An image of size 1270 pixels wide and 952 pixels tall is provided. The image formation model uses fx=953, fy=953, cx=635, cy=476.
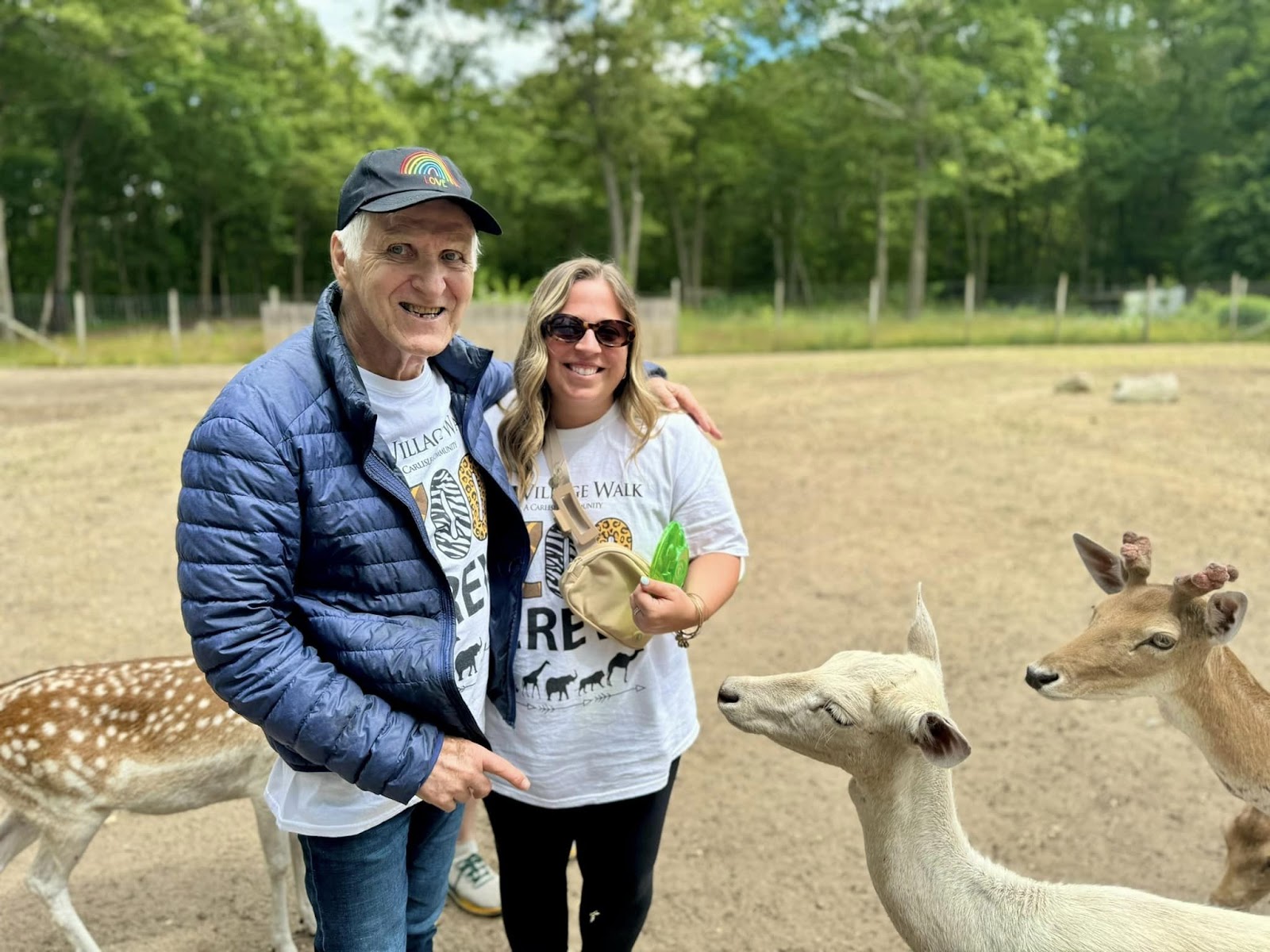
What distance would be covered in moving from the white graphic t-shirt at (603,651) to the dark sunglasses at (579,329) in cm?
18

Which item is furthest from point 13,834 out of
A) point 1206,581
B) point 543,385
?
point 1206,581

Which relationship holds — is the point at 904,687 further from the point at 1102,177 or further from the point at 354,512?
the point at 1102,177

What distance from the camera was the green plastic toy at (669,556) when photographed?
2.08 meters

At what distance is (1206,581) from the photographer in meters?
2.43

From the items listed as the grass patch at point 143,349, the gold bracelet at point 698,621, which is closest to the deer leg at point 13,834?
the gold bracelet at point 698,621

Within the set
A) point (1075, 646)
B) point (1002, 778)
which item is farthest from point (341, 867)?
point (1002, 778)

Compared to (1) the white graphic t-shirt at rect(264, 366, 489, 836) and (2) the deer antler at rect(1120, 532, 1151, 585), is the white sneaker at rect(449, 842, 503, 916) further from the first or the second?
(2) the deer antler at rect(1120, 532, 1151, 585)

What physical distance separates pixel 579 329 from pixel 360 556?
0.75m

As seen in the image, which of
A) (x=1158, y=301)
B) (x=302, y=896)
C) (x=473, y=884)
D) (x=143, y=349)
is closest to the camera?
(x=302, y=896)

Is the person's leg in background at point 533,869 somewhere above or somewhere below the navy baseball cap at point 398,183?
below

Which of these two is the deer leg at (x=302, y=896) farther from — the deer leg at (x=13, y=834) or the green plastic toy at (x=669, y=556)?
the green plastic toy at (x=669, y=556)

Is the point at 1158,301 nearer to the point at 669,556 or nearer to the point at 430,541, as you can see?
the point at 669,556

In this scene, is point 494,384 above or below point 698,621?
above

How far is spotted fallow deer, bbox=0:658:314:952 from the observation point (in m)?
2.76
